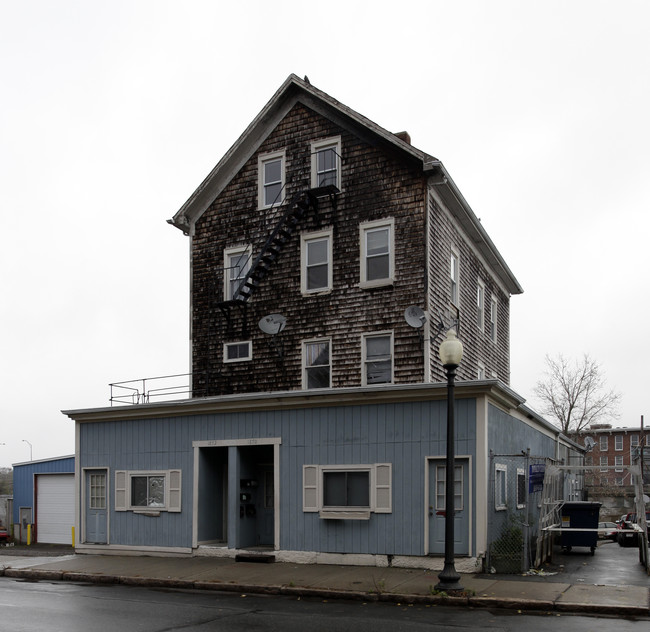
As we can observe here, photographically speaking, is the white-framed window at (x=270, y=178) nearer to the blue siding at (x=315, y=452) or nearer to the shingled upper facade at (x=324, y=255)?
the shingled upper facade at (x=324, y=255)

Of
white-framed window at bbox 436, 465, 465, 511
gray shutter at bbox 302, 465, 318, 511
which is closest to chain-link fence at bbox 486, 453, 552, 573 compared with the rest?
white-framed window at bbox 436, 465, 465, 511

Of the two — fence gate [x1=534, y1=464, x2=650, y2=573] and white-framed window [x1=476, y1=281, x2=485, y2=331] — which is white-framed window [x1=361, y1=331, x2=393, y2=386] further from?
white-framed window [x1=476, y1=281, x2=485, y2=331]

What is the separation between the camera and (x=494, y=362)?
94.6 feet

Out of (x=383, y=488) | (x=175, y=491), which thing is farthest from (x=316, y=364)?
(x=383, y=488)

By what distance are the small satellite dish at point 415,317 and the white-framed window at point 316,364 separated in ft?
9.83

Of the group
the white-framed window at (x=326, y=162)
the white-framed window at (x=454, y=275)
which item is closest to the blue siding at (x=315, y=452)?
the white-framed window at (x=454, y=275)

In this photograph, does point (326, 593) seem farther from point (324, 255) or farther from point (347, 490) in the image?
point (324, 255)

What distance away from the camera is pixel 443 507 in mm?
16062

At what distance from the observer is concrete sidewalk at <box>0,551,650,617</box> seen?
12109 mm

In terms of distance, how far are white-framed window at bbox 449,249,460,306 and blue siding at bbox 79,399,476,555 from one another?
7.80 m

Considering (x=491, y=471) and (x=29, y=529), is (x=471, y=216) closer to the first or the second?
(x=491, y=471)

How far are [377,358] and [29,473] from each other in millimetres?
17989

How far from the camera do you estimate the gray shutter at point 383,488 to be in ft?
54.5

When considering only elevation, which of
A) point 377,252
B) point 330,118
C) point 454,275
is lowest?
point 454,275
